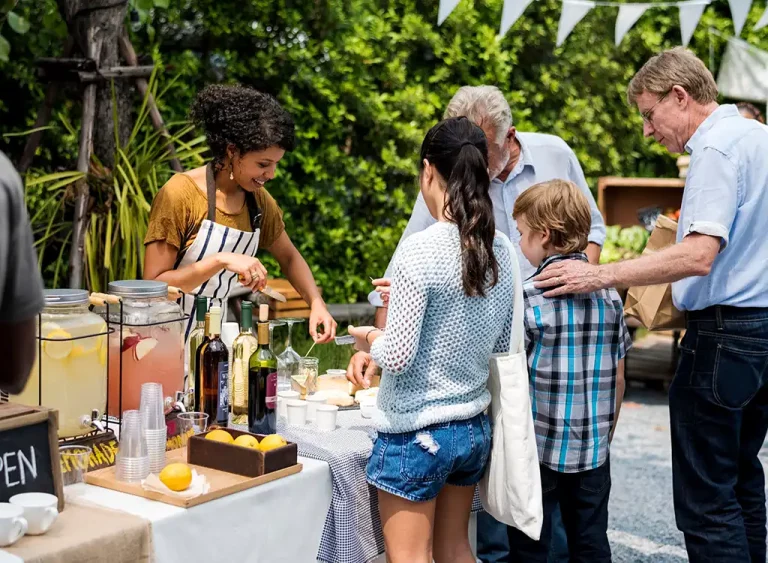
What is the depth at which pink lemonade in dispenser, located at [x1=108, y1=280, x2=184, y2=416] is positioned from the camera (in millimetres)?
2073

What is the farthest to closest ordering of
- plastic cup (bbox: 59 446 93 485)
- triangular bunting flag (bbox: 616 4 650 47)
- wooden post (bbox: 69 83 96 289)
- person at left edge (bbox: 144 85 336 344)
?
triangular bunting flag (bbox: 616 4 650 47)
wooden post (bbox: 69 83 96 289)
person at left edge (bbox: 144 85 336 344)
plastic cup (bbox: 59 446 93 485)

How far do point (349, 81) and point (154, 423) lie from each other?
4895 millimetres

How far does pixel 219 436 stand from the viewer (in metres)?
2.00

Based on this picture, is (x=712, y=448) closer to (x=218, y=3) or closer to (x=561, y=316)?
(x=561, y=316)

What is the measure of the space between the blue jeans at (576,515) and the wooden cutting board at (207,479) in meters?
0.74

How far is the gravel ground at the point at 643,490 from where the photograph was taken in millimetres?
3816

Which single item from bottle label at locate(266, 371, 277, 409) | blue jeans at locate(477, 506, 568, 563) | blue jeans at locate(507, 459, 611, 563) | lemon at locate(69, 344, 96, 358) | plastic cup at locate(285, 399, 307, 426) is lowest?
blue jeans at locate(477, 506, 568, 563)

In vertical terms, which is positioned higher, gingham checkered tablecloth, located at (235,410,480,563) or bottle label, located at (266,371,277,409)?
bottle label, located at (266,371,277,409)

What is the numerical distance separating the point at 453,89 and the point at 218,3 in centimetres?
193

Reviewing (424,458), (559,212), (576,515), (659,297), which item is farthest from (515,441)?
(659,297)

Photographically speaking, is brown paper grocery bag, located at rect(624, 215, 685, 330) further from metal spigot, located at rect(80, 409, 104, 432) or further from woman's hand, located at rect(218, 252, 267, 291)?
metal spigot, located at rect(80, 409, 104, 432)

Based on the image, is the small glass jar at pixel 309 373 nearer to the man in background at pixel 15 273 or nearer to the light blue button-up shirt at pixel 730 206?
the light blue button-up shirt at pixel 730 206

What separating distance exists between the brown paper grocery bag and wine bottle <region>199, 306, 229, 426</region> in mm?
1461

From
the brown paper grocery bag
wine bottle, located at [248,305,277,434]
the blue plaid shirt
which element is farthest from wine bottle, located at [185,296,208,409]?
the brown paper grocery bag
